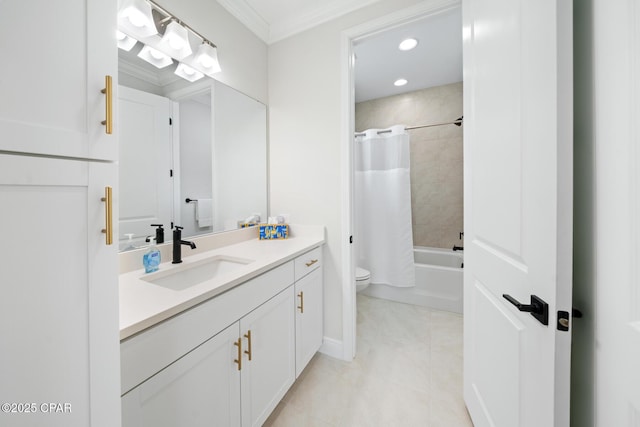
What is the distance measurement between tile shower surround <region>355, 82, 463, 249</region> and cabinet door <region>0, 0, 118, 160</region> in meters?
3.15

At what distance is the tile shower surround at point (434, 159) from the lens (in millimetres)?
2877

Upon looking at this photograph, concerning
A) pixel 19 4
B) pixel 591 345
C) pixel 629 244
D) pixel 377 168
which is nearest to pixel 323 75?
pixel 377 168

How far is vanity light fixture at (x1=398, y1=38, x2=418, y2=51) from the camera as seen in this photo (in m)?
2.04

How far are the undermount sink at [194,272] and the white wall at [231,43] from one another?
1.21 metres

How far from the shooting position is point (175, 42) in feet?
4.22

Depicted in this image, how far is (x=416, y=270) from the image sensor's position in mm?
2555

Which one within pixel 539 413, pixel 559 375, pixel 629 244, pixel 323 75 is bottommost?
pixel 539 413

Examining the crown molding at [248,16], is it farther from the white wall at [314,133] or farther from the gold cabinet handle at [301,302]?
the gold cabinet handle at [301,302]

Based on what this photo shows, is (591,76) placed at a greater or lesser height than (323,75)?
lesser

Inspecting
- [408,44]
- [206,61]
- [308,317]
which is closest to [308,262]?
[308,317]

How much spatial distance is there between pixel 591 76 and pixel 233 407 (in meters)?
1.58

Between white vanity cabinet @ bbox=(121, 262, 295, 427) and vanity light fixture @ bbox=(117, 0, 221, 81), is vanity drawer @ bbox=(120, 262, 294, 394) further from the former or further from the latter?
vanity light fixture @ bbox=(117, 0, 221, 81)

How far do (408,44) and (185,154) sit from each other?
211cm

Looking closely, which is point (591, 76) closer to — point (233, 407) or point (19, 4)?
point (19, 4)
